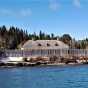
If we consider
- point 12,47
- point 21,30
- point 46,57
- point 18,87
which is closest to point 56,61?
point 46,57

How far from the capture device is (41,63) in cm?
14238

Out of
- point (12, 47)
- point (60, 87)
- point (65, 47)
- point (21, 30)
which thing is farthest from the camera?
point (21, 30)

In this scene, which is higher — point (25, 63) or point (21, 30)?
point (21, 30)

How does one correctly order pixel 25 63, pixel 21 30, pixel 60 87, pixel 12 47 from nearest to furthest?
pixel 60 87, pixel 25 63, pixel 12 47, pixel 21 30

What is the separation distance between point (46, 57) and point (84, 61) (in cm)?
1287

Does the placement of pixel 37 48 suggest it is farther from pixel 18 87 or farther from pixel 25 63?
pixel 18 87

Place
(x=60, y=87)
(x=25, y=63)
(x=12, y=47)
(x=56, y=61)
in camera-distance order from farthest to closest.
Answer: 1. (x=12, y=47)
2. (x=56, y=61)
3. (x=25, y=63)
4. (x=60, y=87)

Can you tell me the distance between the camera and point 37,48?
6614 inches

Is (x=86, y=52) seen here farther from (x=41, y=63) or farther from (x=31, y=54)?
(x=41, y=63)

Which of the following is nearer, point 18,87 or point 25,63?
point 18,87

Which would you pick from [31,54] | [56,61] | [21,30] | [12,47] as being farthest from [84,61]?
[21,30]

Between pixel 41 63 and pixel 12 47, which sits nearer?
pixel 41 63

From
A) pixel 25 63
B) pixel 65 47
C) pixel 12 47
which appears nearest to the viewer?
pixel 25 63

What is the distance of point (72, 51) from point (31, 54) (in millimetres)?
17555
